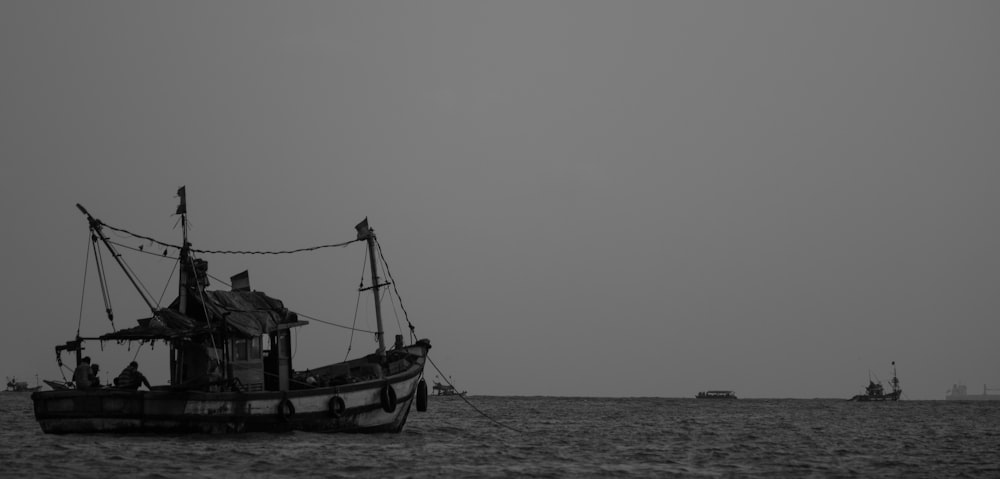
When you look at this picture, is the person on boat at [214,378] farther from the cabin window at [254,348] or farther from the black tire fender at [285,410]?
the black tire fender at [285,410]

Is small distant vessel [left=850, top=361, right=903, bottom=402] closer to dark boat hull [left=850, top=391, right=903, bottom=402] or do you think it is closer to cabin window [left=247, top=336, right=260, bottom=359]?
dark boat hull [left=850, top=391, right=903, bottom=402]

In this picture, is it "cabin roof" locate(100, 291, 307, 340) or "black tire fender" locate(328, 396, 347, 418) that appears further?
"black tire fender" locate(328, 396, 347, 418)

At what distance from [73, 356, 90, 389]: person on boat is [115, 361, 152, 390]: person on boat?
100 centimetres

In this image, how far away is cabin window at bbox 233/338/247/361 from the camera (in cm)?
3916

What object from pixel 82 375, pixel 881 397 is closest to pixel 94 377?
pixel 82 375

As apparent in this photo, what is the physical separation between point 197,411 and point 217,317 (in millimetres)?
3470

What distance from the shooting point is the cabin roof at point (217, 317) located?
37781 millimetres

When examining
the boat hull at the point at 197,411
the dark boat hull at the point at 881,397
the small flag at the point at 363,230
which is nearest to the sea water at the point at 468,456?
the boat hull at the point at 197,411

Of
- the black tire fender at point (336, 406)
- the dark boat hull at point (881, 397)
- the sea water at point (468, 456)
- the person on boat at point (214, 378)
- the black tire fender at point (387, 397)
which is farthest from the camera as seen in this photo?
the dark boat hull at point (881, 397)

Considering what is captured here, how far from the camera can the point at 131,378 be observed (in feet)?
Result: 124

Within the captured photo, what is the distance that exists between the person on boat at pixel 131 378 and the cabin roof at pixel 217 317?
3.41ft

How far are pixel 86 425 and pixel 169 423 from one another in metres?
2.76

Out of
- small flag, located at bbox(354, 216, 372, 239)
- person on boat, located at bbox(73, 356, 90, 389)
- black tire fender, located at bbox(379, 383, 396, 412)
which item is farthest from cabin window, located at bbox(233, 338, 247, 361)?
small flag, located at bbox(354, 216, 372, 239)

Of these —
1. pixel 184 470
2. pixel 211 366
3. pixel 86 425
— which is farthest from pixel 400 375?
pixel 184 470
